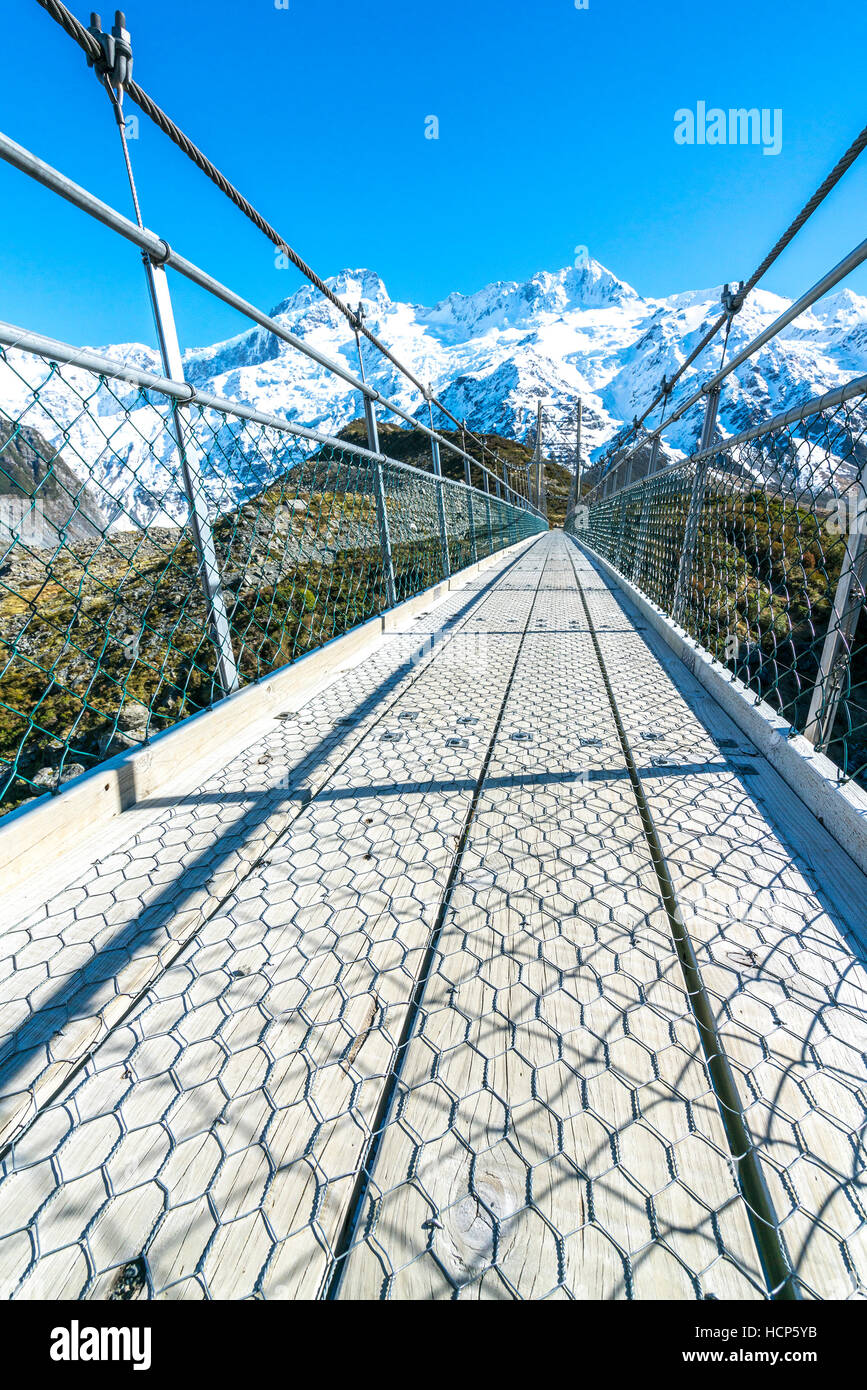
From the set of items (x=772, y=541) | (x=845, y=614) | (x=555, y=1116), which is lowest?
(x=555, y=1116)

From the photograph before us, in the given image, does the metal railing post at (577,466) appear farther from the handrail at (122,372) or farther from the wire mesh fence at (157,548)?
the handrail at (122,372)

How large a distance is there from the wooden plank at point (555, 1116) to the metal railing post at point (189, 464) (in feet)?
3.53

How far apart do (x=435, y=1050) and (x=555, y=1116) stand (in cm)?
17

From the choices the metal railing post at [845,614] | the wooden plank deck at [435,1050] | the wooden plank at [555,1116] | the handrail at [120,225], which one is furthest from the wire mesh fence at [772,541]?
the handrail at [120,225]

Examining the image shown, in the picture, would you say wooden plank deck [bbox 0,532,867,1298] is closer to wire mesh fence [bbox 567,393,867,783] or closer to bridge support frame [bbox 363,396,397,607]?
wire mesh fence [bbox 567,393,867,783]

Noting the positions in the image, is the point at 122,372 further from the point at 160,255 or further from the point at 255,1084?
the point at 255,1084

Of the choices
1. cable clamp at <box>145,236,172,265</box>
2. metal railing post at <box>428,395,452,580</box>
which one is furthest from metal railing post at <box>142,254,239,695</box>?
metal railing post at <box>428,395,452,580</box>

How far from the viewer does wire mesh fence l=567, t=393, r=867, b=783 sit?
4.37ft

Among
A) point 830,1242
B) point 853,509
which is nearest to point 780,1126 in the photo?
point 830,1242

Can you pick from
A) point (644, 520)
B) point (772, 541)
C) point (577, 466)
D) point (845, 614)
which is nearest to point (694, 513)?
point (772, 541)

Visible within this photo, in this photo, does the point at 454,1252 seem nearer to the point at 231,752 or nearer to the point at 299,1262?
the point at 299,1262

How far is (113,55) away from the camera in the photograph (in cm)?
135

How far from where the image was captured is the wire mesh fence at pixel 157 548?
4.58ft

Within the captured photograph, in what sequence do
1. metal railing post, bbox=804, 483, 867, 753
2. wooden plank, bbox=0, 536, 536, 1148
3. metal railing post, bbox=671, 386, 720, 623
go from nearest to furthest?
wooden plank, bbox=0, 536, 536, 1148
metal railing post, bbox=804, 483, 867, 753
metal railing post, bbox=671, 386, 720, 623
